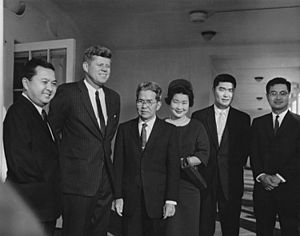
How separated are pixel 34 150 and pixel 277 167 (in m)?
0.79

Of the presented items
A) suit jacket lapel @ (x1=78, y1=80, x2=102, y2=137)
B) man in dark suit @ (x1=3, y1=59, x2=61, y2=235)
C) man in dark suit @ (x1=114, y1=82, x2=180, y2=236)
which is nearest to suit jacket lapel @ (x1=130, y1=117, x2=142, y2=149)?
man in dark suit @ (x1=114, y1=82, x2=180, y2=236)

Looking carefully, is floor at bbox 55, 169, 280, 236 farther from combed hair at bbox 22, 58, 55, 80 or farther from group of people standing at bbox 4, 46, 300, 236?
combed hair at bbox 22, 58, 55, 80

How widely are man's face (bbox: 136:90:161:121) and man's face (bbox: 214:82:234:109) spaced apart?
0.92ft

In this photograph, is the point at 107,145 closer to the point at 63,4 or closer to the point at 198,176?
the point at 198,176

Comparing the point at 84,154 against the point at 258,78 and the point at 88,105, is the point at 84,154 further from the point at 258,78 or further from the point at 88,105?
the point at 258,78

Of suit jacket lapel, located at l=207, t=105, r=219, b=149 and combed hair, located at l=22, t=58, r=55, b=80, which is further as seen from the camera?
suit jacket lapel, located at l=207, t=105, r=219, b=149

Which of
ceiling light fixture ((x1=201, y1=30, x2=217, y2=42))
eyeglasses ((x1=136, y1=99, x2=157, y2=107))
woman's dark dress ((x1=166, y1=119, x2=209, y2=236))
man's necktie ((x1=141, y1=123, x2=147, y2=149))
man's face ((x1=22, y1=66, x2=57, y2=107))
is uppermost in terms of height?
ceiling light fixture ((x1=201, y1=30, x2=217, y2=42))

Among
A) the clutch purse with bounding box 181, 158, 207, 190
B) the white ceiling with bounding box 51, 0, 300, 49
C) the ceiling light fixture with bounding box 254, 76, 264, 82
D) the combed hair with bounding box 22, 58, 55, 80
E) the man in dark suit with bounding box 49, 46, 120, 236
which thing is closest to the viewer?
the combed hair with bounding box 22, 58, 55, 80

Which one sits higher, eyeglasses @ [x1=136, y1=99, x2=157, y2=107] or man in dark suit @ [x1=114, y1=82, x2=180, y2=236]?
eyeglasses @ [x1=136, y1=99, x2=157, y2=107]

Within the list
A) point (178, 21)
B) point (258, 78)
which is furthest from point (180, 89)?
point (258, 78)

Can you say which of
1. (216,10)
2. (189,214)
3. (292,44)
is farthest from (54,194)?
(292,44)

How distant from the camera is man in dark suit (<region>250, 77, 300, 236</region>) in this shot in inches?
51.3

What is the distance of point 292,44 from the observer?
226cm

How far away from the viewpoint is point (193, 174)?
1.25 meters
